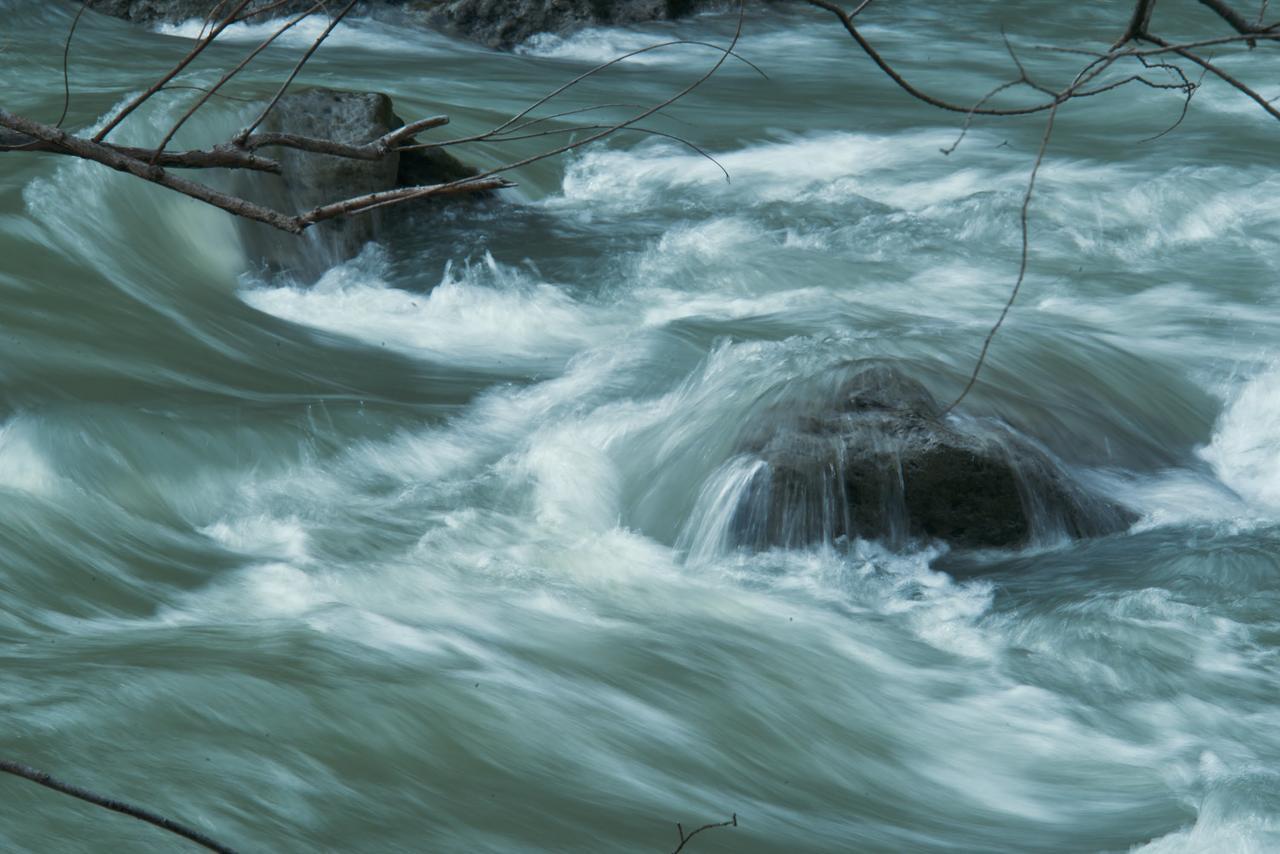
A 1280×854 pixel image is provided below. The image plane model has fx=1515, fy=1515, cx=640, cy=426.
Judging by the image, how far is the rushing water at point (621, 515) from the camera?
3.52m

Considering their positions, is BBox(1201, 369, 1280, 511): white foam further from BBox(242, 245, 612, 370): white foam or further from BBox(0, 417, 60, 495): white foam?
BBox(0, 417, 60, 495): white foam

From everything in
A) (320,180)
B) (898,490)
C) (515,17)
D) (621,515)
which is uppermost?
(515,17)

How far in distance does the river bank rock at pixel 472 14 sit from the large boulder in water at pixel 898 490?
8.84 m

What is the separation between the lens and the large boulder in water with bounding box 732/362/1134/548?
5.23 m

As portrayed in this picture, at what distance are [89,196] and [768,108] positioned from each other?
5.41 m

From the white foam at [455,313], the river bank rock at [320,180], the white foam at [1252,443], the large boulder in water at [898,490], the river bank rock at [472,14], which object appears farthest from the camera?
the river bank rock at [472,14]

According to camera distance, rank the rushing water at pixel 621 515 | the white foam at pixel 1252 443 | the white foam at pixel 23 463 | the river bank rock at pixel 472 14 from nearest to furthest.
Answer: the rushing water at pixel 621 515 → the white foam at pixel 23 463 → the white foam at pixel 1252 443 → the river bank rock at pixel 472 14

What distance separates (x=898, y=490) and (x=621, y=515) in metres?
1.04

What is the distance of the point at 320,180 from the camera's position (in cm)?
795

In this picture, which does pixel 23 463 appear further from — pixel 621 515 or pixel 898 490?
pixel 898 490

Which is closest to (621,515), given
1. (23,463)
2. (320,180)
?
(23,463)

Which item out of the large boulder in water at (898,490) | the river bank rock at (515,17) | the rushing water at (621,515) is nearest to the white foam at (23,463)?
the rushing water at (621,515)

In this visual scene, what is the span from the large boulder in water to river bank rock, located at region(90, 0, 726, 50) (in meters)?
8.84

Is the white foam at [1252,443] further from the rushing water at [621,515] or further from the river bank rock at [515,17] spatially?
the river bank rock at [515,17]
